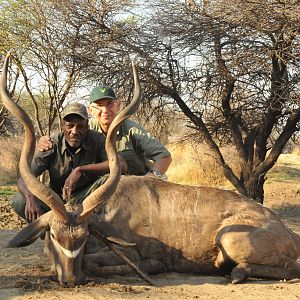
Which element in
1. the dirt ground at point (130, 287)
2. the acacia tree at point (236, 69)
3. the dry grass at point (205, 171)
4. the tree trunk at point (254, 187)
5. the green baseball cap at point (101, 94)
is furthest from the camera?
the dry grass at point (205, 171)

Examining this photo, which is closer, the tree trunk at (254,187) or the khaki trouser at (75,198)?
the khaki trouser at (75,198)

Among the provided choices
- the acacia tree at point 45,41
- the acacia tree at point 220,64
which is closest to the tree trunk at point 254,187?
the acacia tree at point 220,64

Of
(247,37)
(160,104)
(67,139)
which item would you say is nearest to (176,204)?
(67,139)

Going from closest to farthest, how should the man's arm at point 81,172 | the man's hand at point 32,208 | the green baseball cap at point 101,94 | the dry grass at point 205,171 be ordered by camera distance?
the man's hand at point 32,208, the man's arm at point 81,172, the green baseball cap at point 101,94, the dry grass at point 205,171

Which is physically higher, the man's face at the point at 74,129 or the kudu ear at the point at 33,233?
the man's face at the point at 74,129

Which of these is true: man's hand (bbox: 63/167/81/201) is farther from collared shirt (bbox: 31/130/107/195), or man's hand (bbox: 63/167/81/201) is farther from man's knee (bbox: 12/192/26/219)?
man's knee (bbox: 12/192/26/219)

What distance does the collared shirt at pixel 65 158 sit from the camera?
6.16 meters

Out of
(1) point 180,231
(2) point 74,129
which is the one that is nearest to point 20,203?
(2) point 74,129

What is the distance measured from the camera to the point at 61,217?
4.87 metres

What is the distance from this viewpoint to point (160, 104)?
39.5 ft

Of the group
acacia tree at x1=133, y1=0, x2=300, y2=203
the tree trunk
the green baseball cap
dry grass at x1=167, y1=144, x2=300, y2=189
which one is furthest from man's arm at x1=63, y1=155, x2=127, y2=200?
dry grass at x1=167, y1=144, x2=300, y2=189

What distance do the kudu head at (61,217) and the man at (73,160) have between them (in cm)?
77

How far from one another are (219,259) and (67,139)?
182 centimetres

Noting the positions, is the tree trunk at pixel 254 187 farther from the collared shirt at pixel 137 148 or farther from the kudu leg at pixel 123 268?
the kudu leg at pixel 123 268
